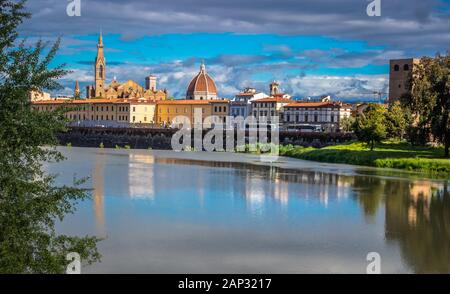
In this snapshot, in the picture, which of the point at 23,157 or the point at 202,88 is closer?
the point at 23,157

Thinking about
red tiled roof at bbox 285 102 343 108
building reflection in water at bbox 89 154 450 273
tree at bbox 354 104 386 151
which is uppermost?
red tiled roof at bbox 285 102 343 108

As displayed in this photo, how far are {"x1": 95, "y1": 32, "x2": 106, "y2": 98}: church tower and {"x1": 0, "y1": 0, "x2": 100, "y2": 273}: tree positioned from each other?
15503cm

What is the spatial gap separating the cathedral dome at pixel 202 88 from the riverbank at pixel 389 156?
243 feet

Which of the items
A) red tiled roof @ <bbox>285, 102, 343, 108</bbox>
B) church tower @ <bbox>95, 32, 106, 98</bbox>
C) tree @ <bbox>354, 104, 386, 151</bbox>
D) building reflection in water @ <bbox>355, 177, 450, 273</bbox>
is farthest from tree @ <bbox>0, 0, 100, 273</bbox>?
church tower @ <bbox>95, 32, 106, 98</bbox>

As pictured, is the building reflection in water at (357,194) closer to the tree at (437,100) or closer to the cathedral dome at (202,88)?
the tree at (437,100)

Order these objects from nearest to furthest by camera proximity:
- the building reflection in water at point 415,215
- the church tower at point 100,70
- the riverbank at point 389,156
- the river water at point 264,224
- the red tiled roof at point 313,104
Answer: the river water at point 264,224
the building reflection in water at point 415,215
the riverbank at point 389,156
the red tiled roof at point 313,104
the church tower at point 100,70

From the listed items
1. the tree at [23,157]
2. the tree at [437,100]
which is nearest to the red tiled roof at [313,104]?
the tree at [437,100]

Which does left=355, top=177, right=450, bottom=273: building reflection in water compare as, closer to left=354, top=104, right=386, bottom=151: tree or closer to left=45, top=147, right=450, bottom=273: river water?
left=45, top=147, right=450, bottom=273: river water

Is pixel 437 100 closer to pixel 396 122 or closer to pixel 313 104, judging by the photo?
pixel 396 122

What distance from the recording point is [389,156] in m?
53.8

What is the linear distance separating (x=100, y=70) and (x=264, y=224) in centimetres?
15125

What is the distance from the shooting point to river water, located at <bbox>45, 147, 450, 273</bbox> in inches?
677

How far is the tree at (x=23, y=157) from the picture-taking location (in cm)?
1162

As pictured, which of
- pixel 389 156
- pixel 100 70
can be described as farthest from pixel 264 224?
pixel 100 70
